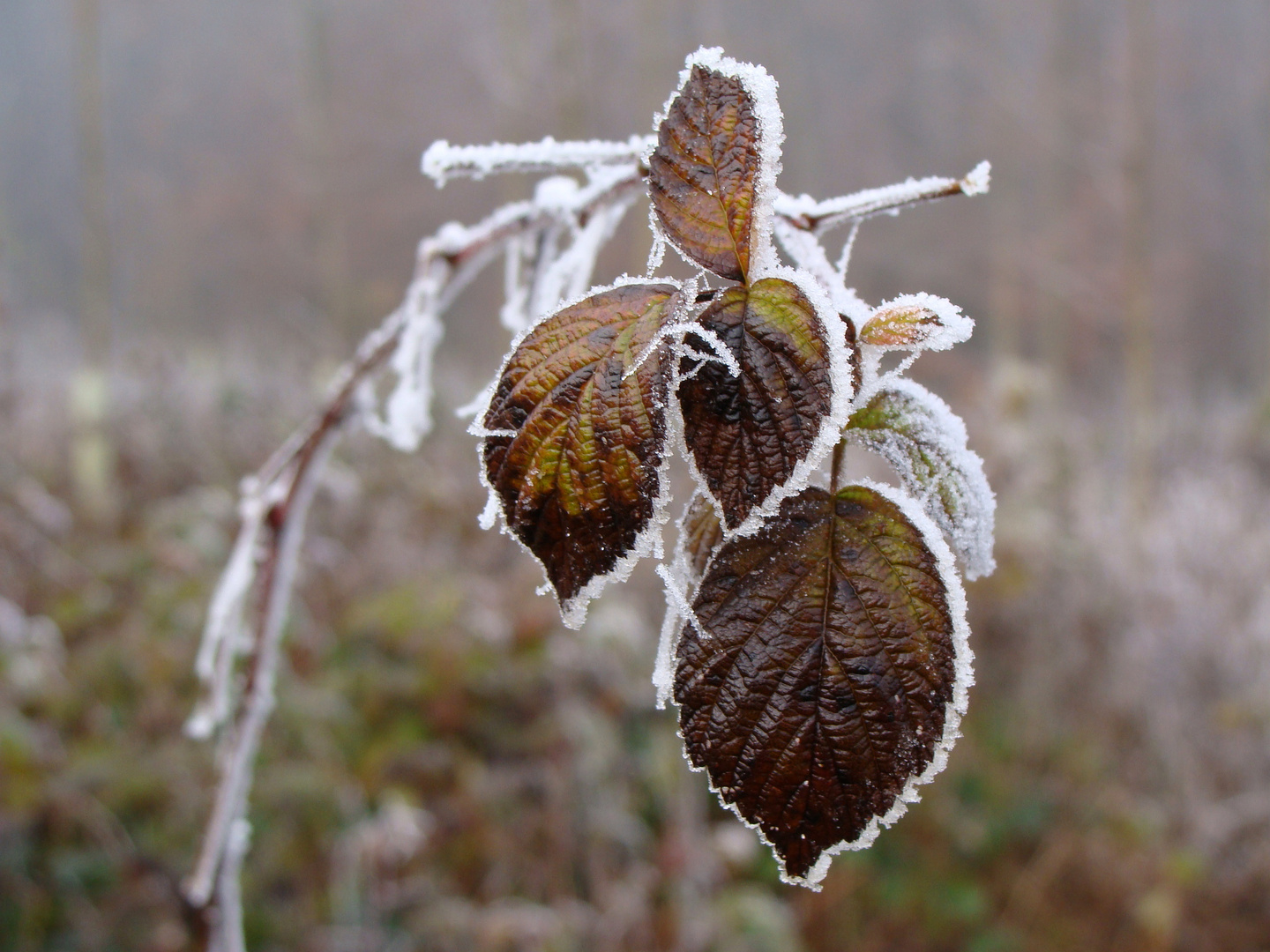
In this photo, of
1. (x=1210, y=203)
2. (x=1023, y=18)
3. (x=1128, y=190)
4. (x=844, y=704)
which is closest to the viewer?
(x=844, y=704)

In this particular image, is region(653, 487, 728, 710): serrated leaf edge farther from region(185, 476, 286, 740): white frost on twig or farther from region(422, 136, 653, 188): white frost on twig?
region(185, 476, 286, 740): white frost on twig

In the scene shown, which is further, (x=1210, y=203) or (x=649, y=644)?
(x=1210, y=203)

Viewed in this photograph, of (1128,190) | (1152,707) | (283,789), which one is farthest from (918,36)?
(283,789)

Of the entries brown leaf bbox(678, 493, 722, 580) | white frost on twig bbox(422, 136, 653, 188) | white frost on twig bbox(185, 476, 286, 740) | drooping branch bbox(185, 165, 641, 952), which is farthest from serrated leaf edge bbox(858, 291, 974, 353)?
white frost on twig bbox(185, 476, 286, 740)

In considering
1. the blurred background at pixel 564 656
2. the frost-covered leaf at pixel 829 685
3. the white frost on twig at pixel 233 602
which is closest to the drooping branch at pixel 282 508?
the white frost on twig at pixel 233 602

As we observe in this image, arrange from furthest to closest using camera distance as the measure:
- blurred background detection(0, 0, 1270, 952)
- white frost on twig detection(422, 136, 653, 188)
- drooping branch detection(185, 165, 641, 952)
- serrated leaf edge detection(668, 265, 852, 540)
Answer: blurred background detection(0, 0, 1270, 952), drooping branch detection(185, 165, 641, 952), white frost on twig detection(422, 136, 653, 188), serrated leaf edge detection(668, 265, 852, 540)

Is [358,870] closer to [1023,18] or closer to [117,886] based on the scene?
[117,886]
